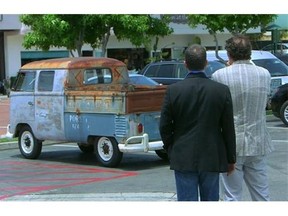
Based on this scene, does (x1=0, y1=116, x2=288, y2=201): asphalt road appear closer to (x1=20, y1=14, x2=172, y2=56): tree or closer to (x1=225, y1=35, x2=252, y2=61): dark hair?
(x1=225, y1=35, x2=252, y2=61): dark hair

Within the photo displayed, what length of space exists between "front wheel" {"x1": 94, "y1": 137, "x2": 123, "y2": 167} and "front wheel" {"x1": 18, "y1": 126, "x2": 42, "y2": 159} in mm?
1700

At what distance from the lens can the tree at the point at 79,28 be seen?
58.8ft

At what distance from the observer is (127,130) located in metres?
10.1

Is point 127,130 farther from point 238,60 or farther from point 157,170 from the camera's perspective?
point 238,60

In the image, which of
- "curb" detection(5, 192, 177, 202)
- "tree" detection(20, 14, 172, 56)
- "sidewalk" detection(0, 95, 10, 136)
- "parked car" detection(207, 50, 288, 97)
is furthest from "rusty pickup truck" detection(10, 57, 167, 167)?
"parked car" detection(207, 50, 288, 97)

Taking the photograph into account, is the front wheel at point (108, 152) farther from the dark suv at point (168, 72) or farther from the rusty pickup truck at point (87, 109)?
the dark suv at point (168, 72)

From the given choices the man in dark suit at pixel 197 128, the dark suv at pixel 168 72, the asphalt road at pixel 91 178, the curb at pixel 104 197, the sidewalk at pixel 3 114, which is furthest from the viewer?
the dark suv at pixel 168 72

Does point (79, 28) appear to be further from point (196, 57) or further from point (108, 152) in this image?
point (196, 57)

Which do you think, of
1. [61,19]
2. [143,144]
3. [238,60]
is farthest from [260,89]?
[61,19]

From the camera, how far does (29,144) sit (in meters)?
12.0

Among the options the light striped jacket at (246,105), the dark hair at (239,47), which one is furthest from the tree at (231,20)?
the light striped jacket at (246,105)

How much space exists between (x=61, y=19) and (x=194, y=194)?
13.7 meters

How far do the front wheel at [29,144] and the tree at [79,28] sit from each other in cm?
613
